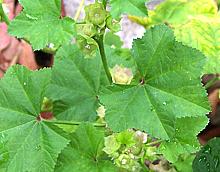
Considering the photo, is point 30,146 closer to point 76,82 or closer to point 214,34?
point 76,82

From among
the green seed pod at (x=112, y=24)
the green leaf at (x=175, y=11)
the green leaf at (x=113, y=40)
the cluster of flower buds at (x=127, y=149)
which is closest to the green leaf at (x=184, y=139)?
the cluster of flower buds at (x=127, y=149)

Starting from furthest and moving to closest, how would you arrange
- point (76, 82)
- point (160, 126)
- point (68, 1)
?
1. point (68, 1)
2. point (76, 82)
3. point (160, 126)

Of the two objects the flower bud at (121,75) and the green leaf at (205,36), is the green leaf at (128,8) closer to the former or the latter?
the flower bud at (121,75)

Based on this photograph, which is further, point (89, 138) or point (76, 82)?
point (76, 82)

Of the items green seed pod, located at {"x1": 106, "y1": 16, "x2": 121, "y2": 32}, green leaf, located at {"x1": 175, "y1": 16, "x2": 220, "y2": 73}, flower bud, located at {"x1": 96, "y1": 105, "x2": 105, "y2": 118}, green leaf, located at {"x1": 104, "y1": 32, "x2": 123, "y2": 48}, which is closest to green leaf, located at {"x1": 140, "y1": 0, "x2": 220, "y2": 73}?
green leaf, located at {"x1": 175, "y1": 16, "x2": 220, "y2": 73}

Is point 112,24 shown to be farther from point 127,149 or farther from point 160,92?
point 127,149

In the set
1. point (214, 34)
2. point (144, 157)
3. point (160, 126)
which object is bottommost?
point (144, 157)

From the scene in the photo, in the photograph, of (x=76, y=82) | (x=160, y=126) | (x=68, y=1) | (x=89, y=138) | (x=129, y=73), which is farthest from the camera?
(x=68, y=1)

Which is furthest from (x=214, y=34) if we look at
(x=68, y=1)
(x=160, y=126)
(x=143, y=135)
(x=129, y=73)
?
(x=68, y=1)
